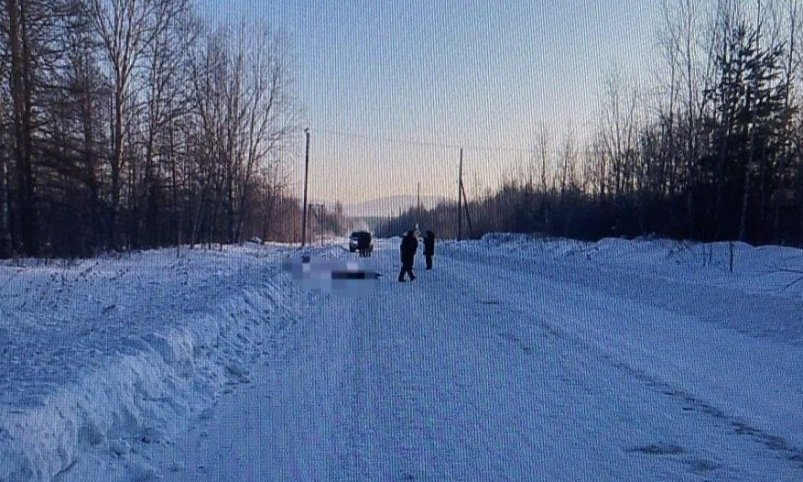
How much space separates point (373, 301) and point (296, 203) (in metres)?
79.7

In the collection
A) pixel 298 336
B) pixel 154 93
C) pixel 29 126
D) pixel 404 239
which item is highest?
pixel 154 93

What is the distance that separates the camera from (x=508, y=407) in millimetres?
6992

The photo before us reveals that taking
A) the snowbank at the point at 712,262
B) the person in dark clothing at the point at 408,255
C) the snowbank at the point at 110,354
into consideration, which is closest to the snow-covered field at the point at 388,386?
the snowbank at the point at 110,354

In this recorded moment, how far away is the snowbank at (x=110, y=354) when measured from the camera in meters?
5.06

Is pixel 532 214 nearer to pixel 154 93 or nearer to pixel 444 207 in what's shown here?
pixel 154 93

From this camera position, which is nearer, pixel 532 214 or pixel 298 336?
pixel 298 336

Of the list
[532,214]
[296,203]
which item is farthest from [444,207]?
[532,214]

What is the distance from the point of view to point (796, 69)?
31.5 meters

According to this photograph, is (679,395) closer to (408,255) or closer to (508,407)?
(508,407)

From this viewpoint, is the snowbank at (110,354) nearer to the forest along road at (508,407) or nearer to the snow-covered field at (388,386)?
the snow-covered field at (388,386)

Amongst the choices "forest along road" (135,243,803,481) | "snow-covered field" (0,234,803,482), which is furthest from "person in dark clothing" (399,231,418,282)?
"forest along road" (135,243,803,481)

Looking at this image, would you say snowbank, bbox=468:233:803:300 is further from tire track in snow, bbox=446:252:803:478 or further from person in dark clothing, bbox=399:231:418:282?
person in dark clothing, bbox=399:231:418:282

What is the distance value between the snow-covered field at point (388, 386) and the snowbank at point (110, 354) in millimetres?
30

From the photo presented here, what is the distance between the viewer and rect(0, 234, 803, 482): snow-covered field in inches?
206
